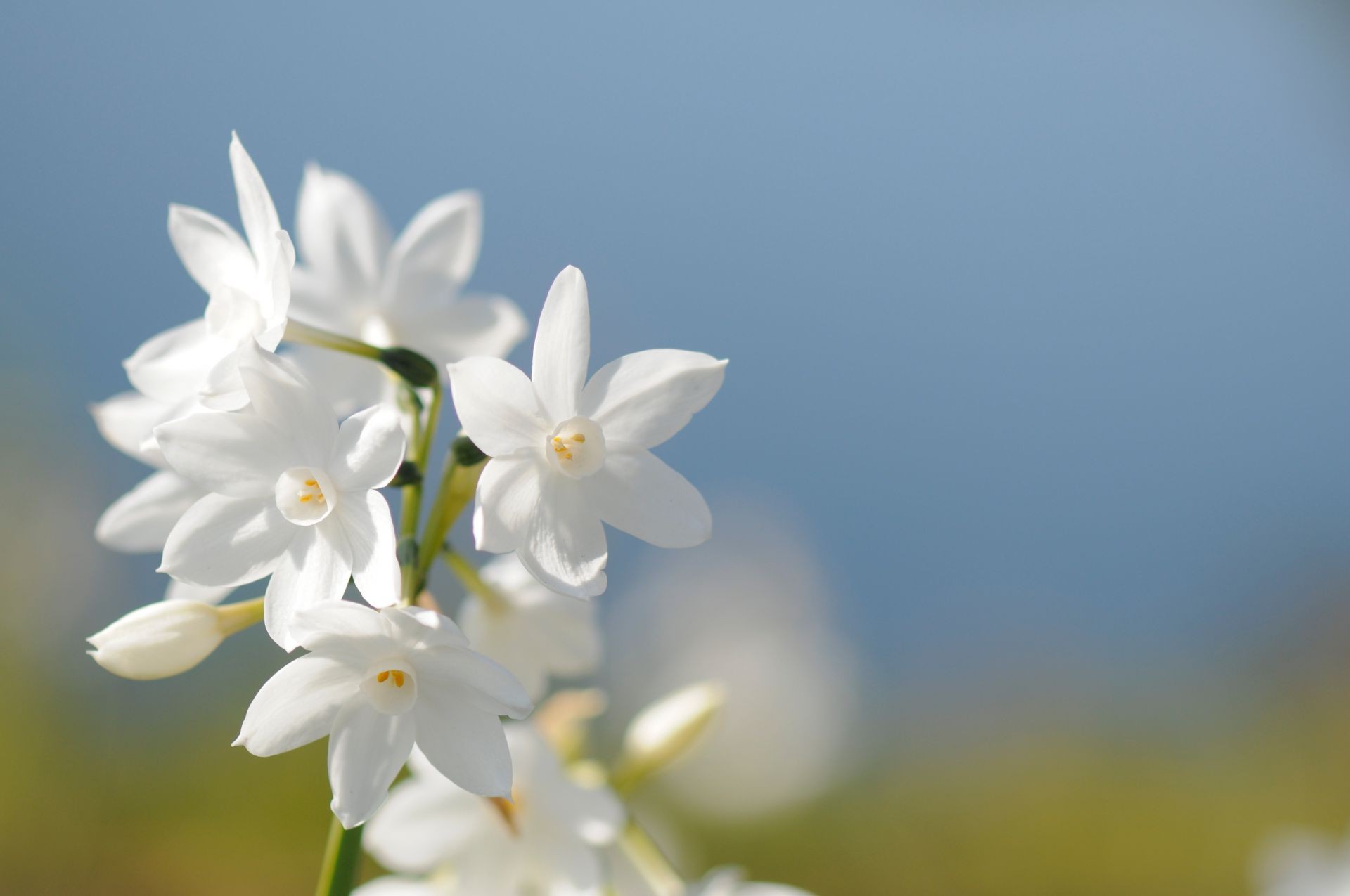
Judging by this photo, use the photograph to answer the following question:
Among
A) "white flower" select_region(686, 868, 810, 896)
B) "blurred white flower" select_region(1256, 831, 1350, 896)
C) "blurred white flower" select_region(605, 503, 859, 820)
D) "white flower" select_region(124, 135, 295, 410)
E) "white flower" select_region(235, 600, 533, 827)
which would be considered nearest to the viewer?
"white flower" select_region(235, 600, 533, 827)

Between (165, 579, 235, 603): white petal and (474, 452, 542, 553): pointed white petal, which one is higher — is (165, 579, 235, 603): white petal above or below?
below

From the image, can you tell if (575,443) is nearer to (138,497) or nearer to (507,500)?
(507,500)

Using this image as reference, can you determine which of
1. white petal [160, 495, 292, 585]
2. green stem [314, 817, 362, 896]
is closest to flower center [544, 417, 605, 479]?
white petal [160, 495, 292, 585]

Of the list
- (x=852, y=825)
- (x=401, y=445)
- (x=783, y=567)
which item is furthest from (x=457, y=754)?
(x=783, y=567)

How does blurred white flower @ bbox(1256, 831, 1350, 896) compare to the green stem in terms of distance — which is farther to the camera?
blurred white flower @ bbox(1256, 831, 1350, 896)

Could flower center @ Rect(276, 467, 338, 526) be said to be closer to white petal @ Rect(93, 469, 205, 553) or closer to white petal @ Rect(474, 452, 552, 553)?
white petal @ Rect(474, 452, 552, 553)

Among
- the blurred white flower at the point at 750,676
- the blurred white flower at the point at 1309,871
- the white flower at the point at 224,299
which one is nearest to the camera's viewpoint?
the white flower at the point at 224,299

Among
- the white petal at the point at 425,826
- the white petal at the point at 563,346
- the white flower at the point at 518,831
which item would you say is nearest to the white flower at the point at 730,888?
the white flower at the point at 518,831

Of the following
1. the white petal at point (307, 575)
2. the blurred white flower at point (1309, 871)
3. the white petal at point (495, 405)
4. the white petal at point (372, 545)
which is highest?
the white petal at point (495, 405)

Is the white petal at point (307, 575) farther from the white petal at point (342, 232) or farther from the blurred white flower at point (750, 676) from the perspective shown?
the blurred white flower at point (750, 676)
